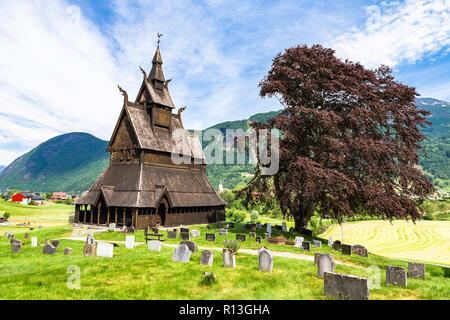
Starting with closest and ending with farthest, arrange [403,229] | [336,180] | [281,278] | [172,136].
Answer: [281,278] < [336,180] < [172,136] < [403,229]

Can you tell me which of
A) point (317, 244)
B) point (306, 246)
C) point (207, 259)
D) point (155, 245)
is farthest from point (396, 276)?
point (155, 245)

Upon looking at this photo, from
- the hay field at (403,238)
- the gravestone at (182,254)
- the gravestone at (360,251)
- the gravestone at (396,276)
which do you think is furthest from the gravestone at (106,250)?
the hay field at (403,238)

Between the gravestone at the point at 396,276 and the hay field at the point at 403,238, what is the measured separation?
3604cm

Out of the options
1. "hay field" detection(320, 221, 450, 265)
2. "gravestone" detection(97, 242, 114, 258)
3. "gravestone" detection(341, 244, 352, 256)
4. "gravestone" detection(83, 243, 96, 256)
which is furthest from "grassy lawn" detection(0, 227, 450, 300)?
"hay field" detection(320, 221, 450, 265)

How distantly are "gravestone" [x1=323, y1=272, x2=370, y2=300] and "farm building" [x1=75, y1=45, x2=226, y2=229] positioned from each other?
2562 centimetres

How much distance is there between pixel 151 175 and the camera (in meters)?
36.5

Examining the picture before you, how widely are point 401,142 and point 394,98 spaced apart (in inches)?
167

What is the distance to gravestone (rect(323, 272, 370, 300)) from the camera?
908 cm

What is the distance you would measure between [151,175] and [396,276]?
3014 centimetres

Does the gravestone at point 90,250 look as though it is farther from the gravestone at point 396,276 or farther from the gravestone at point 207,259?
the gravestone at point 396,276

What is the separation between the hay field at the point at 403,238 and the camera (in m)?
46.0

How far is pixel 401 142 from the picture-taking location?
2638cm
